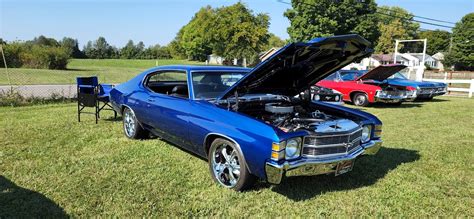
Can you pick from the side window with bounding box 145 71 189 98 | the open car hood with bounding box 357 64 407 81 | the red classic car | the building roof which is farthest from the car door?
the building roof

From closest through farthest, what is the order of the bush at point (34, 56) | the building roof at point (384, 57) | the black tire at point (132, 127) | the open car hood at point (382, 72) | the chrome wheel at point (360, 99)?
the black tire at point (132, 127)
the open car hood at point (382, 72)
the chrome wheel at point (360, 99)
the bush at point (34, 56)
the building roof at point (384, 57)

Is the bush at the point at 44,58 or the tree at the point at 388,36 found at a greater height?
the tree at the point at 388,36

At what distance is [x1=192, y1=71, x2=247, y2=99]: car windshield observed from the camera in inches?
183

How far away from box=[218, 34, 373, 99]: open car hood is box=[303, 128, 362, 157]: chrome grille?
3.26ft

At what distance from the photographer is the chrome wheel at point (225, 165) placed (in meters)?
3.93

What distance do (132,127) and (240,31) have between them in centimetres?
3841

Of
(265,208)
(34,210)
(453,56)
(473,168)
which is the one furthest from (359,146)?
(453,56)

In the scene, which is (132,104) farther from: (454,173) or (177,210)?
(454,173)

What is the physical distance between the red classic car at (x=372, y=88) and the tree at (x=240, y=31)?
31192 mm

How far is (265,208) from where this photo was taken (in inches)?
142

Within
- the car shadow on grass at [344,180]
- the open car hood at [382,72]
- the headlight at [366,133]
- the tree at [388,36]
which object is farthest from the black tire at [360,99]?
the tree at [388,36]

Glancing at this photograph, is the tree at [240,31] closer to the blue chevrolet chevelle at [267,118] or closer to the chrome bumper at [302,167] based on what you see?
the blue chevrolet chevelle at [267,118]

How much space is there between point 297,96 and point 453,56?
2614 inches

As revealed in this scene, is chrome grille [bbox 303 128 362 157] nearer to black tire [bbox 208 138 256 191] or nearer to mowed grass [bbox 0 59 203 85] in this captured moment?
black tire [bbox 208 138 256 191]
